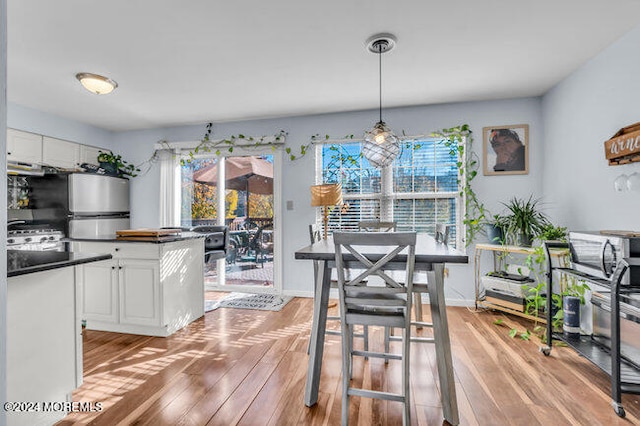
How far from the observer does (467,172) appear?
362 centimetres

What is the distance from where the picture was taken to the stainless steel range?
118 inches

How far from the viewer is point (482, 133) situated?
11.8ft

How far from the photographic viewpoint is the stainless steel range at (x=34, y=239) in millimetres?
3002

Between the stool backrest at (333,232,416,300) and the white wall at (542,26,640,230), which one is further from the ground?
the white wall at (542,26,640,230)

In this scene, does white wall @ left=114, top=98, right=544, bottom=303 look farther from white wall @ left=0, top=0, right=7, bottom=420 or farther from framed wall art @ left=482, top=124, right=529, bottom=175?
white wall @ left=0, top=0, right=7, bottom=420

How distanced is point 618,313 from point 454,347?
3.62ft

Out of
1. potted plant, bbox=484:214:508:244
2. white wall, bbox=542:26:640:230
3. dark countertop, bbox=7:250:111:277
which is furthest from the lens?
potted plant, bbox=484:214:508:244

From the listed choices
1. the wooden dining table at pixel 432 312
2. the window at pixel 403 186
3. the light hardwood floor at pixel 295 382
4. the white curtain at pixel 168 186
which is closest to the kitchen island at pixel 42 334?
the light hardwood floor at pixel 295 382

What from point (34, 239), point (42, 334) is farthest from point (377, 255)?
point (34, 239)

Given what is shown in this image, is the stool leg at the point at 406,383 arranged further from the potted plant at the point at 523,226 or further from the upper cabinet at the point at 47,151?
the upper cabinet at the point at 47,151

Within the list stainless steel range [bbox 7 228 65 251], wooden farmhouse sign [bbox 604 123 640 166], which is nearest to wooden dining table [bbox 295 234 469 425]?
wooden farmhouse sign [bbox 604 123 640 166]

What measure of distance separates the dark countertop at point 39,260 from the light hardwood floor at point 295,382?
34.0 inches

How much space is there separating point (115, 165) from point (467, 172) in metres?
4.78

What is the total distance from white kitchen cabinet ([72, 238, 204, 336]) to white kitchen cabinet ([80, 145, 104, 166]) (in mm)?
2030
